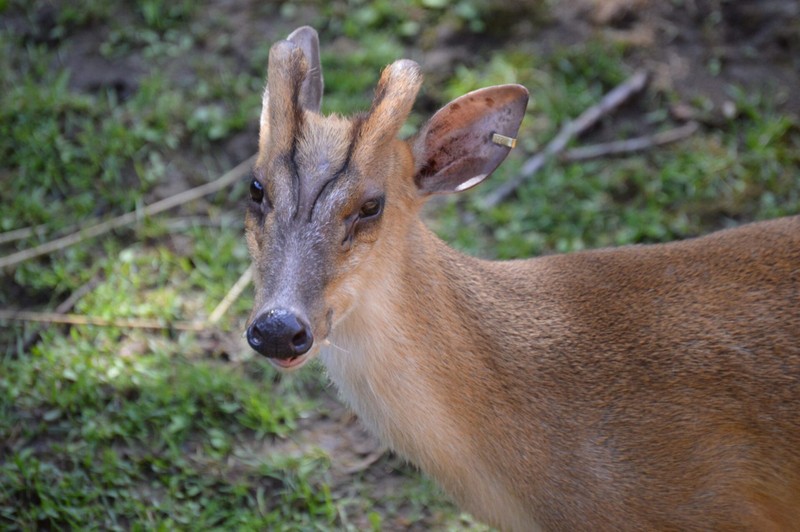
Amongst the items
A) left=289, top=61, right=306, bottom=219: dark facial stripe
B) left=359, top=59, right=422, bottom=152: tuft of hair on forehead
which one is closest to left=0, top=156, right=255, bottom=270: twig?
left=289, top=61, right=306, bottom=219: dark facial stripe

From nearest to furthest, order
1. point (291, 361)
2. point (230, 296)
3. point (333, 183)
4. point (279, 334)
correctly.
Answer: point (279, 334), point (291, 361), point (333, 183), point (230, 296)

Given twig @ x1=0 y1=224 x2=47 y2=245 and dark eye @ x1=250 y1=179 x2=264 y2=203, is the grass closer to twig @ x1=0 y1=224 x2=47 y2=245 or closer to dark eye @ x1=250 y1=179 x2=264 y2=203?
twig @ x1=0 y1=224 x2=47 y2=245

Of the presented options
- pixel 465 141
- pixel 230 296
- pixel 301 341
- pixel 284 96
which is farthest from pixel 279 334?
pixel 230 296

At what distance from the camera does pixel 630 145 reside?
6074mm

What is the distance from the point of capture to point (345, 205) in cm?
339

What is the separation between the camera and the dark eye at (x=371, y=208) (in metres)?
3.46

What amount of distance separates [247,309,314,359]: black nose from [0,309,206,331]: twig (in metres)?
2.24

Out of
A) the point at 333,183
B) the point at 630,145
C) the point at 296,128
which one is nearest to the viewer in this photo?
the point at 333,183

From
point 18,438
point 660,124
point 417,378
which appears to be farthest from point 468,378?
point 660,124

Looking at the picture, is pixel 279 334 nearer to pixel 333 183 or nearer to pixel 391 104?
pixel 333 183

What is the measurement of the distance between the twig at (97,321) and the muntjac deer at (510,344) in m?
1.83

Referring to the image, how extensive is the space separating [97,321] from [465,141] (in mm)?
2458

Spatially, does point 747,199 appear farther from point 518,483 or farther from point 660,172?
point 518,483

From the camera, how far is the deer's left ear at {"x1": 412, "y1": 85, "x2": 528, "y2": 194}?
12.3ft
